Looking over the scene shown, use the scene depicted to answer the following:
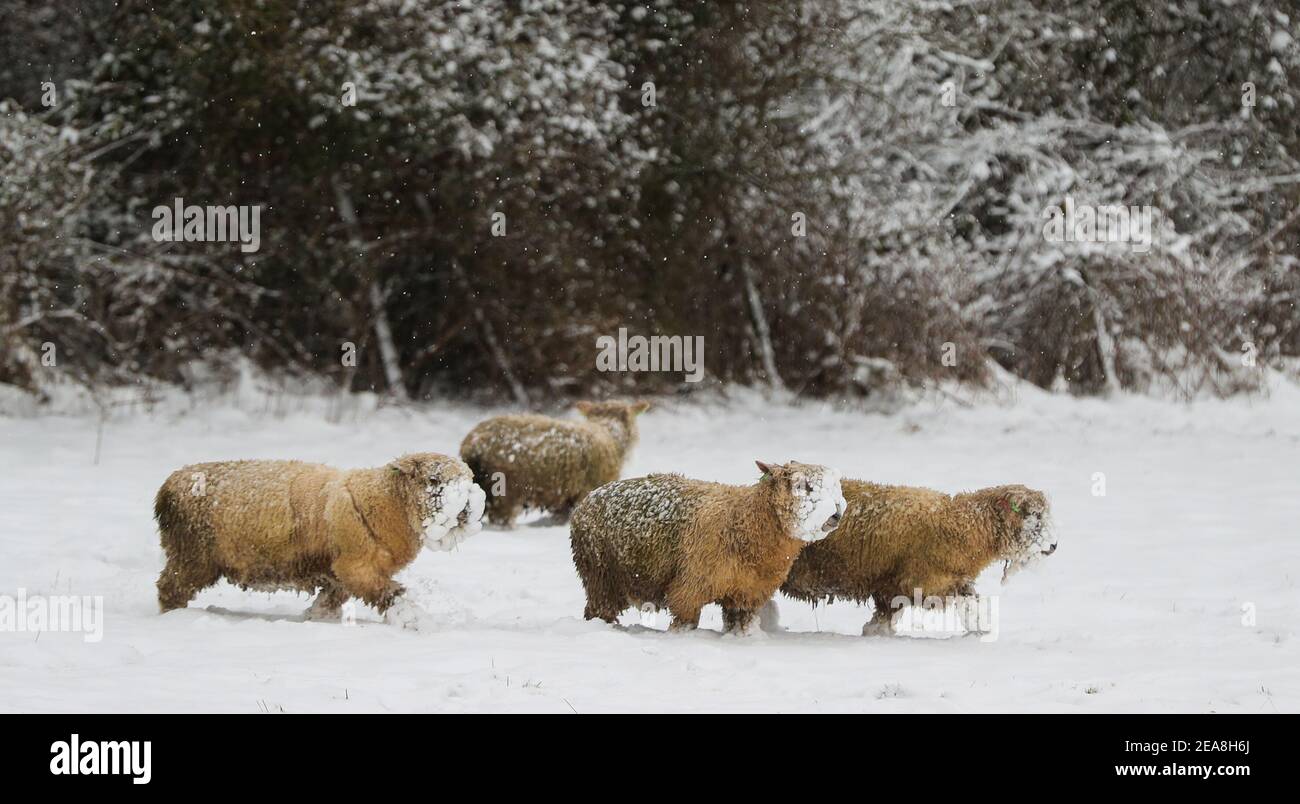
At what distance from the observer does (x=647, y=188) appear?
65.4 ft

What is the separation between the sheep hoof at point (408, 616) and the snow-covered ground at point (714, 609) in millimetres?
85

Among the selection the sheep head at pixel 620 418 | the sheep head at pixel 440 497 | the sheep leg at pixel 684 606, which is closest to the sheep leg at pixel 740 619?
the sheep leg at pixel 684 606

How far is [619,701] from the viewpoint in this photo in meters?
5.81

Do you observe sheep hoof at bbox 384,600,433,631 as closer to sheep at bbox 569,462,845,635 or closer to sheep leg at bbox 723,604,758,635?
sheep at bbox 569,462,845,635

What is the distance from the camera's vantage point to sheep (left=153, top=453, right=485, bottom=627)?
7.63 m

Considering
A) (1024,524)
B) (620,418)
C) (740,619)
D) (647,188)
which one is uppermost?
(647,188)

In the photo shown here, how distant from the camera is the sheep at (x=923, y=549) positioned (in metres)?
7.70

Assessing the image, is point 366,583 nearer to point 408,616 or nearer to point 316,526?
point 408,616

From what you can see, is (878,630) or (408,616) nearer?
(408,616)

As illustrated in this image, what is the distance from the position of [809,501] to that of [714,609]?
235cm

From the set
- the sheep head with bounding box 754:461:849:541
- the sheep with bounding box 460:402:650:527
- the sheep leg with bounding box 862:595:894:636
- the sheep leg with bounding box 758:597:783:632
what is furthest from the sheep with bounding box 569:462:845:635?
the sheep with bounding box 460:402:650:527

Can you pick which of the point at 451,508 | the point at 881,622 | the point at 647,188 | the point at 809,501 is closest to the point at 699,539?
the point at 809,501

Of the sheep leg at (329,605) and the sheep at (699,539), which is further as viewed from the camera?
the sheep leg at (329,605)

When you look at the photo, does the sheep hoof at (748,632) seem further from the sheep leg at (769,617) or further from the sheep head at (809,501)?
the sheep head at (809,501)
